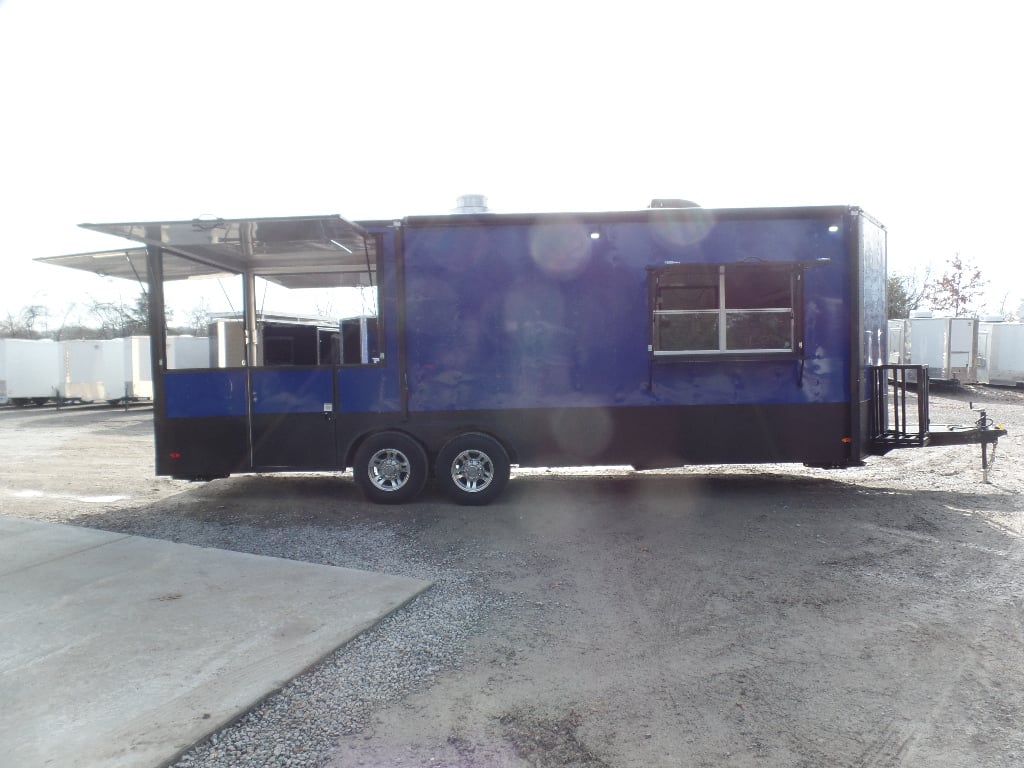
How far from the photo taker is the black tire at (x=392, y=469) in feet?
26.6

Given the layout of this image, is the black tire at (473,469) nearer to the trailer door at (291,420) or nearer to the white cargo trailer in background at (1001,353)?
the trailer door at (291,420)

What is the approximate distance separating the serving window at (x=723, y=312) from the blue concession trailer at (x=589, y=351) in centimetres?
2

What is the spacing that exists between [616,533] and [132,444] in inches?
482

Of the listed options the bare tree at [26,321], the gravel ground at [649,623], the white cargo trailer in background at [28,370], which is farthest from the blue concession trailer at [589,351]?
Result: the bare tree at [26,321]

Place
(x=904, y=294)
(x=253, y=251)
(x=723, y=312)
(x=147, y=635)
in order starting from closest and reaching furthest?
(x=147, y=635), (x=723, y=312), (x=253, y=251), (x=904, y=294)

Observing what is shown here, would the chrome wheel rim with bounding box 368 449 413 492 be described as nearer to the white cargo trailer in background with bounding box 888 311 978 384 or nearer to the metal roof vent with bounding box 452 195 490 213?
the metal roof vent with bounding box 452 195 490 213

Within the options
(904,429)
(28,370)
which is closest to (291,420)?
(904,429)

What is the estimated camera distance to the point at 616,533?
687 cm

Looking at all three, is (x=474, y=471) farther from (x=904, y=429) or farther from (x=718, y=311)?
(x=904, y=429)

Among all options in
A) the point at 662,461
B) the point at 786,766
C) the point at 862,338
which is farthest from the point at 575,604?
the point at 862,338

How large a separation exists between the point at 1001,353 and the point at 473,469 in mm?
25089

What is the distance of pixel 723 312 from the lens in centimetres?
805

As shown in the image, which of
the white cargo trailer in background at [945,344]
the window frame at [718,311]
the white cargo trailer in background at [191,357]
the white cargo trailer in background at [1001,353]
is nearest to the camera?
the window frame at [718,311]

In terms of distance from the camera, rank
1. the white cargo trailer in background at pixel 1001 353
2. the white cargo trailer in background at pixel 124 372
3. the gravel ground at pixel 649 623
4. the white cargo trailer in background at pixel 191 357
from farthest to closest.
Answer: the white cargo trailer in background at pixel 124 372 < the white cargo trailer in background at pixel 1001 353 < the white cargo trailer in background at pixel 191 357 < the gravel ground at pixel 649 623
